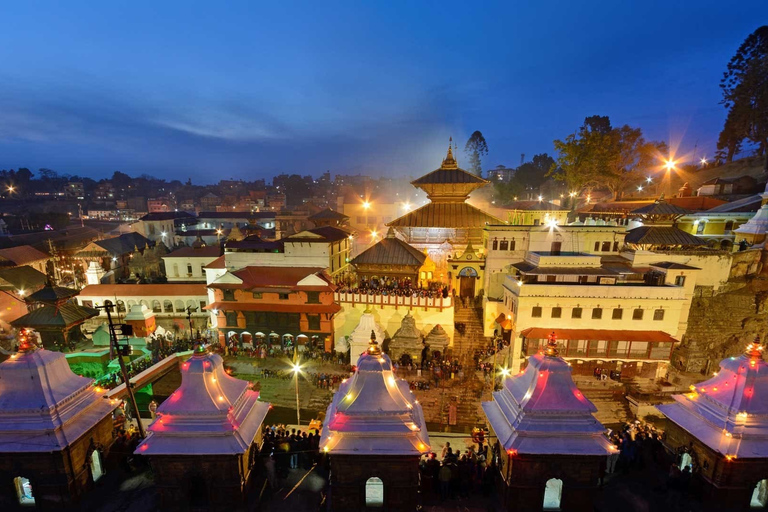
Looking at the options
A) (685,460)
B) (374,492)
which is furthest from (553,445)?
(374,492)

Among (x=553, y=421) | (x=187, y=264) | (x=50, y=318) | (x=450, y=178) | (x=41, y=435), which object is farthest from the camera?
(x=187, y=264)

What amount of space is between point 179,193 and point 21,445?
13972 centimetres

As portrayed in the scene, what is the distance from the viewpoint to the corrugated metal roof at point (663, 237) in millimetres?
27391

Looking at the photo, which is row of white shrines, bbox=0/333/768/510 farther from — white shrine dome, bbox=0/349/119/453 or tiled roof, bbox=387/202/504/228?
tiled roof, bbox=387/202/504/228

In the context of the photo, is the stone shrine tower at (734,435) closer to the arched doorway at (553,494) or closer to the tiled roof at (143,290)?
the arched doorway at (553,494)

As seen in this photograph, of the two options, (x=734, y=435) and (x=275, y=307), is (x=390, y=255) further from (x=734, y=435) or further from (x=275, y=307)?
(x=734, y=435)

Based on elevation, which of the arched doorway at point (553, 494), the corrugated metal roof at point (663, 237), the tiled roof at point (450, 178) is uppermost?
the tiled roof at point (450, 178)

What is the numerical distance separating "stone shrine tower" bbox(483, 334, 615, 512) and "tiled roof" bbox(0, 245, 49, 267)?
5435 cm

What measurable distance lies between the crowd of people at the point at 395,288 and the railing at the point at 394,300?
6.1 inches

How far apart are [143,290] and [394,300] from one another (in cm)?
2351

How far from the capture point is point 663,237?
2761 centimetres

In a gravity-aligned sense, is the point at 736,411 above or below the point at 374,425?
above

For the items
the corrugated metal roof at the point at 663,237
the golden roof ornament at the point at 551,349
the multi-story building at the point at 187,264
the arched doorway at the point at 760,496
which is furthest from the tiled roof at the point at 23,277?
the corrugated metal roof at the point at 663,237

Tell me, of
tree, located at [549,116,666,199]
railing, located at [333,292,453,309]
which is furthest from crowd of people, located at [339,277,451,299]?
tree, located at [549,116,666,199]
